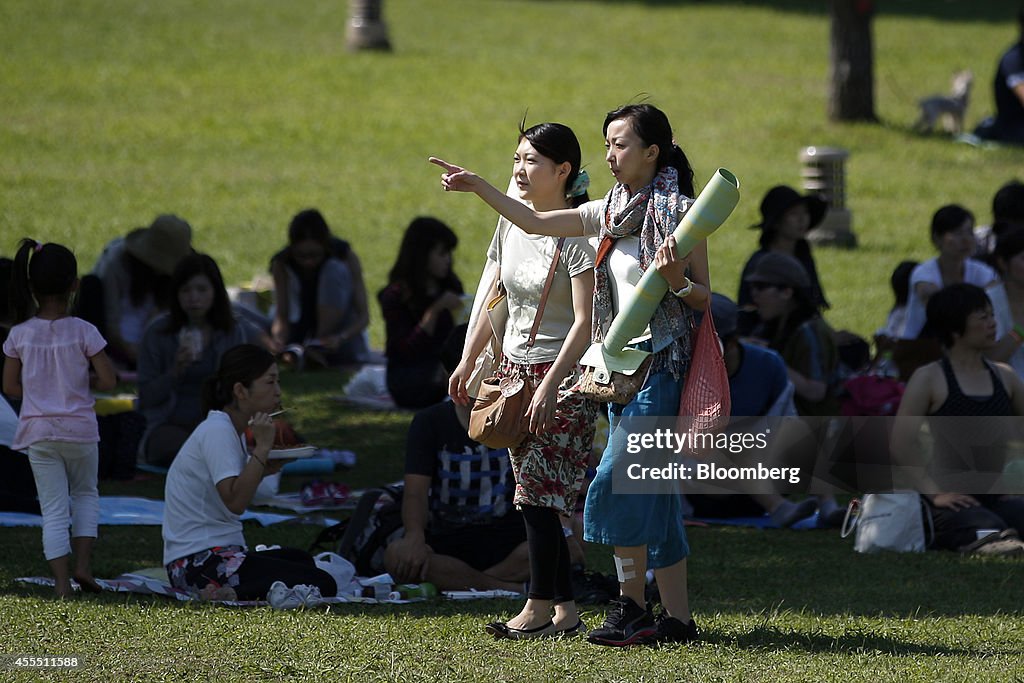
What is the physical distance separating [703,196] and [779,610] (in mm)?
1907

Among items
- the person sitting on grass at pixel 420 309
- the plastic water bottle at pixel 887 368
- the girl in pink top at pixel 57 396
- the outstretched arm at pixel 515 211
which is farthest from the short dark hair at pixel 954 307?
the girl in pink top at pixel 57 396

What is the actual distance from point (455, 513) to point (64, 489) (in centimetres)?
153

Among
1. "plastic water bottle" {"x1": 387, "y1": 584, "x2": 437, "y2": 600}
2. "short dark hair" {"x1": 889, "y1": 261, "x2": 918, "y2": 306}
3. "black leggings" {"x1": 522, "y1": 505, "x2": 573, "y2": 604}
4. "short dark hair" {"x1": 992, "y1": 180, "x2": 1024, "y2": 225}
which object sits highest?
"short dark hair" {"x1": 992, "y1": 180, "x2": 1024, "y2": 225}

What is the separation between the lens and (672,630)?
489 cm

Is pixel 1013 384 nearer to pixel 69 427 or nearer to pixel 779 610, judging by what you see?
pixel 779 610

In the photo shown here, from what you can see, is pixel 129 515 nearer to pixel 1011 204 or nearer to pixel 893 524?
pixel 893 524

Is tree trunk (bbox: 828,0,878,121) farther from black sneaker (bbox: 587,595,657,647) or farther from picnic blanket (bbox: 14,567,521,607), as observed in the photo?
black sneaker (bbox: 587,595,657,647)

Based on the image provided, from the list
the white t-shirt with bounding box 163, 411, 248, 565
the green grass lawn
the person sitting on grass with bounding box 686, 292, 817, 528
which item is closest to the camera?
the green grass lawn

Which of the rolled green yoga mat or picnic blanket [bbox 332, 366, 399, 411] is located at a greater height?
the rolled green yoga mat

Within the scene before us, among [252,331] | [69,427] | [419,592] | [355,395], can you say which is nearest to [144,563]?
[69,427]

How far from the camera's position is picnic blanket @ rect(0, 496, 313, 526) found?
6.83m

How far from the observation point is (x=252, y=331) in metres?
8.67

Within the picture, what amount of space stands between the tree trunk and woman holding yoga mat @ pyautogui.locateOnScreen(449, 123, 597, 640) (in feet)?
50.8

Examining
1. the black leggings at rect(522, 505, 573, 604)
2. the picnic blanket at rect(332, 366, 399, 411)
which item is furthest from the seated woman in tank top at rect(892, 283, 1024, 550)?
the picnic blanket at rect(332, 366, 399, 411)
